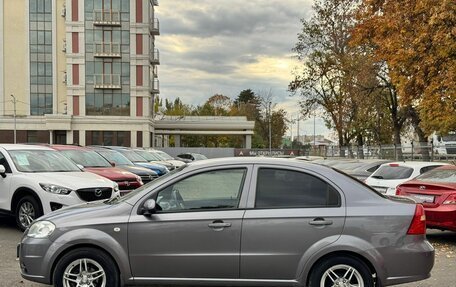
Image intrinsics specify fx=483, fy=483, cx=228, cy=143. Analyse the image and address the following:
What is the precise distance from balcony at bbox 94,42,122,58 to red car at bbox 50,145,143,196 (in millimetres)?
44911

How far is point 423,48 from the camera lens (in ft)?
53.1

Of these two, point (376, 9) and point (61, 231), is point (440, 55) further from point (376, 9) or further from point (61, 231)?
point (61, 231)

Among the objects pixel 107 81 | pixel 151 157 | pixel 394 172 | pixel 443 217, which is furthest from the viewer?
pixel 107 81

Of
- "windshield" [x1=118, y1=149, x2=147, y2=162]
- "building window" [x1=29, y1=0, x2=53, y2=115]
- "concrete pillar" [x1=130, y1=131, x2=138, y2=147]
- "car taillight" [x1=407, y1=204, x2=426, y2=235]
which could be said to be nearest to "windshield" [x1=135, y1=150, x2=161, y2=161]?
"windshield" [x1=118, y1=149, x2=147, y2=162]

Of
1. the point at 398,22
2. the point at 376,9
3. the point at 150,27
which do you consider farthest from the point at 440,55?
the point at 150,27

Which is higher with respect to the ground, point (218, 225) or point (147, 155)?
point (147, 155)

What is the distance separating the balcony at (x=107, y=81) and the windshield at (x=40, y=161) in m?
47.2

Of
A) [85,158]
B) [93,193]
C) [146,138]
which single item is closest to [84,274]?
[93,193]

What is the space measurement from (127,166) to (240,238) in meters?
11.0

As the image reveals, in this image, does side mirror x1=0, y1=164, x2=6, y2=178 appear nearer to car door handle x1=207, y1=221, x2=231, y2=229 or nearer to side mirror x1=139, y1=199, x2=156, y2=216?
side mirror x1=139, y1=199, x2=156, y2=216

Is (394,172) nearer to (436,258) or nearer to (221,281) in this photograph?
(436,258)

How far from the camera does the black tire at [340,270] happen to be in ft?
16.1

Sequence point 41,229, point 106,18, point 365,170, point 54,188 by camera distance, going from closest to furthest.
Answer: point 41,229, point 54,188, point 365,170, point 106,18

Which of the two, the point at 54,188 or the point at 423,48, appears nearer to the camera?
the point at 54,188
